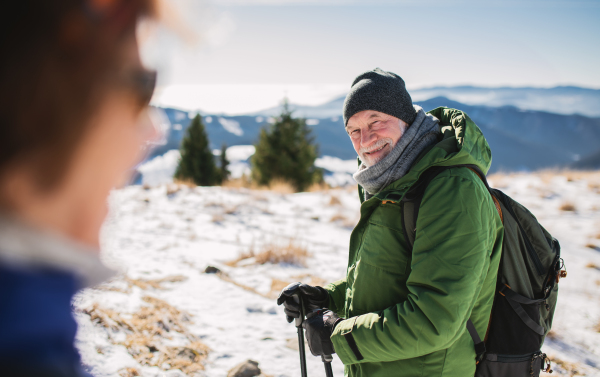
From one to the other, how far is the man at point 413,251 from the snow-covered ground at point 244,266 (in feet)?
3.12

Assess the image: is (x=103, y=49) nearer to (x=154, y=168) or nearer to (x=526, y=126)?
(x=154, y=168)

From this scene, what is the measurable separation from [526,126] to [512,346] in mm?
240238

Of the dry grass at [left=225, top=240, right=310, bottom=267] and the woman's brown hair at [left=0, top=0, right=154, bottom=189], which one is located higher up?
the woman's brown hair at [left=0, top=0, right=154, bottom=189]

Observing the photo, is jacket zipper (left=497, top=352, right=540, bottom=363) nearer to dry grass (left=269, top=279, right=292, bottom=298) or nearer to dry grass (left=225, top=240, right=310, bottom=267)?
dry grass (left=269, top=279, right=292, bottom=298)

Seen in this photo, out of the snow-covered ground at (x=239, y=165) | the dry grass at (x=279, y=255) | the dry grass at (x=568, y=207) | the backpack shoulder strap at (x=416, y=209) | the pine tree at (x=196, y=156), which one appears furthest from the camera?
the snow-covered ground at (x=239, y=165)

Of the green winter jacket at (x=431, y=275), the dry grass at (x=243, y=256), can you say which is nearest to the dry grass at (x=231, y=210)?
the dry grass at (x=243, y=256)

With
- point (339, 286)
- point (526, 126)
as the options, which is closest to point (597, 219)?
point (339, 286)

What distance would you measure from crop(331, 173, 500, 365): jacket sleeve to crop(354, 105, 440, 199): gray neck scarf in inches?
9.9

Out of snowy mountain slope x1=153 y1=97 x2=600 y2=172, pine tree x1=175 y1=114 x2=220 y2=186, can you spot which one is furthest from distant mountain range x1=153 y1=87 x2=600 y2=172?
pine tree x1=175 y1=114 x2=220 y2=186

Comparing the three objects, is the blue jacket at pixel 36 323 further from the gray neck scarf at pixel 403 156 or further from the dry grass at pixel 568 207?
the dry grass at pixel 568 207

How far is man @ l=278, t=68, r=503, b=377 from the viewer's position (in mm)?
1197

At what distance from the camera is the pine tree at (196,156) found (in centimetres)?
2344

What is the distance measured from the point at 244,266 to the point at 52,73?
4445 mm

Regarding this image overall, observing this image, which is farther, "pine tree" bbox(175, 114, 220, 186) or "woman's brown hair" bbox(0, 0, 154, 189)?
"pine tree" bbox(175, 114, 220, 186)
